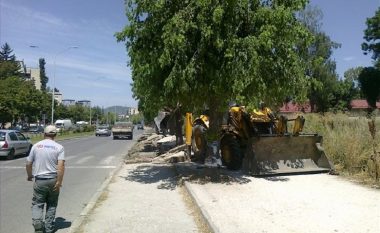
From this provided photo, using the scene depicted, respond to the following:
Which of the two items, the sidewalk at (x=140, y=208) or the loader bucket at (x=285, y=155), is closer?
the sidewalk at (x=140, y=208)

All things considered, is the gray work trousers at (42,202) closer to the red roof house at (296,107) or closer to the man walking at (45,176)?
the man walking at (45,176)

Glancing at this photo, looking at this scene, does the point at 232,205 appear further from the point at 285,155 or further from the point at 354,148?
the point at 354,148

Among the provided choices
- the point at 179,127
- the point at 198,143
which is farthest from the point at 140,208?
the point at 179,127

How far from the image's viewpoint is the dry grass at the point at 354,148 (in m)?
13.1

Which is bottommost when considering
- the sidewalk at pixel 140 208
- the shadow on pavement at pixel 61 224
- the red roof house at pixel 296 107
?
the shadow on pavement at pixel 61 224

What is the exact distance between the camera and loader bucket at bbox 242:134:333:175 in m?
14.0

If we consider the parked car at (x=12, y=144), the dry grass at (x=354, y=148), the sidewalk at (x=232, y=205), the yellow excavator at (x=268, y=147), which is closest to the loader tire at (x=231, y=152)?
the yellow excavator at (x=268, y=147)

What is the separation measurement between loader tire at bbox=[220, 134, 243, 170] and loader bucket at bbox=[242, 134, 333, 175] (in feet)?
1.12

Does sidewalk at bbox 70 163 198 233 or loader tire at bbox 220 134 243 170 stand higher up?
loader tire at bbox 220 134 243 170

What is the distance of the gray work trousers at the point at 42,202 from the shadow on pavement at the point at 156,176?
518cm

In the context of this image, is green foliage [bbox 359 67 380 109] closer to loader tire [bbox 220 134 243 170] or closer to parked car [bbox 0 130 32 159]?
parked car [bbox 0 130 32 159]

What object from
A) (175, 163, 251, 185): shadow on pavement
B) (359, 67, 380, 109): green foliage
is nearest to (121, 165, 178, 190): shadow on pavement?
(175, 163, 251, 185): shadow on pavement

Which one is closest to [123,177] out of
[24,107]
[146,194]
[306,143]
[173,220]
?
[146,194]

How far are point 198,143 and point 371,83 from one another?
52.0m
